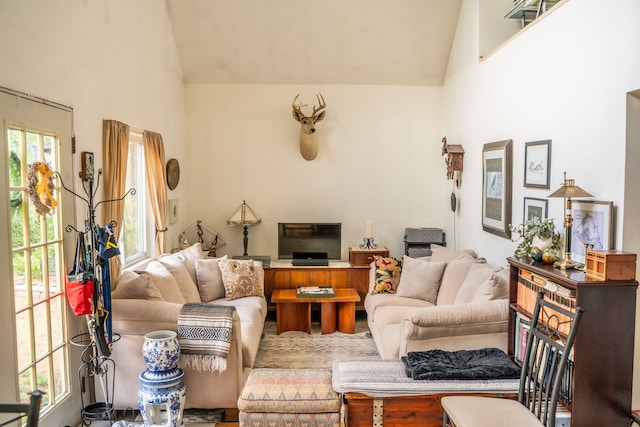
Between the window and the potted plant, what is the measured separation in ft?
11.1

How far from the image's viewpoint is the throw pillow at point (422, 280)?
506 centimetres

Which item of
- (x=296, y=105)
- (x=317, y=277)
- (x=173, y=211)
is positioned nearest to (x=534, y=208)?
(x=317, y=277)

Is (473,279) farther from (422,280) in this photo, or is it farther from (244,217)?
(244,217)

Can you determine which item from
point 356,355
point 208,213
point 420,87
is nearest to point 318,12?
point 420,87

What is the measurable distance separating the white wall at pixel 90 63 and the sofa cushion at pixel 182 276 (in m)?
1.03

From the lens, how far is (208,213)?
6.59 m

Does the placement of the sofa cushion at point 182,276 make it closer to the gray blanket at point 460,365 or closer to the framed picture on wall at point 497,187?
the gray blanket at point 460,365

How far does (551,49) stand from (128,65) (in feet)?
11.1

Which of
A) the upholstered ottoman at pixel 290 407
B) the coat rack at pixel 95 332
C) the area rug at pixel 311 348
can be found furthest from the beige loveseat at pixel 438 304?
the coat rack at pixel 95 332

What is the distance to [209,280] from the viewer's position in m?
5.18

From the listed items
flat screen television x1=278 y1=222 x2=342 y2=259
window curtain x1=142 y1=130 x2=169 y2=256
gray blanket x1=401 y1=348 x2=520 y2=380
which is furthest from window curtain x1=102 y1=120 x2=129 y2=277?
flat screen television x1=278 y1=222 x2=342 y2=259

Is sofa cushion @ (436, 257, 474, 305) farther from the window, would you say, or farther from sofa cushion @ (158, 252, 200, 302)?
the window

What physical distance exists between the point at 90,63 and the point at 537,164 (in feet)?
11.0

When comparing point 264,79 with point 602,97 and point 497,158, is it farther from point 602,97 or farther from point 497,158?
point 602,97
